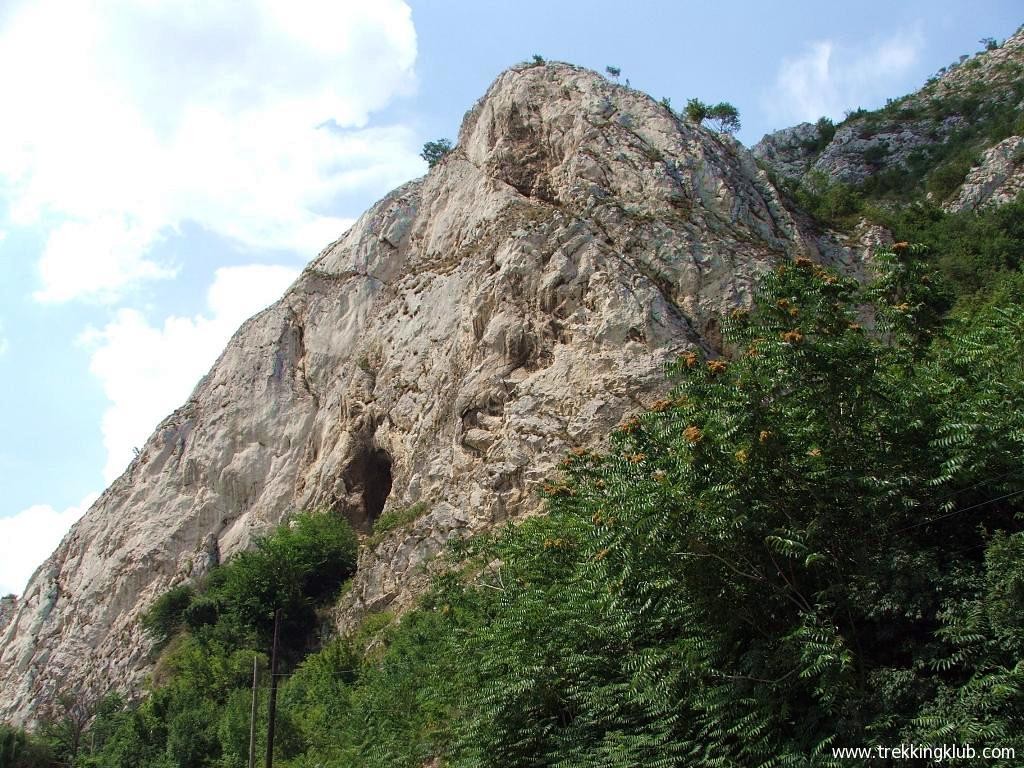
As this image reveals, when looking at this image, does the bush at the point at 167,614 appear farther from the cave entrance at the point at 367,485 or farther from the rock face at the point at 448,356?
the cave entrance at the point at 367,485

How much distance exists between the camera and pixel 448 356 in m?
28.9

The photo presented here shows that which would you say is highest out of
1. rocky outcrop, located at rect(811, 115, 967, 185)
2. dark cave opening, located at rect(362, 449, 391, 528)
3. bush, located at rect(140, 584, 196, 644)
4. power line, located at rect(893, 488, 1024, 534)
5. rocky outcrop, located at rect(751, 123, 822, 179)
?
rocky outcrop, located at rect(751, 123, 822, 179)

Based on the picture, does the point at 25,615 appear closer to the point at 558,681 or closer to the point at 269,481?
the point at 269,481

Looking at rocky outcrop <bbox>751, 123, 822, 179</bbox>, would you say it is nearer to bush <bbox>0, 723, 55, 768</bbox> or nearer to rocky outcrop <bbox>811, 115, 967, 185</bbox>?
rocky outcrop <bbox>811, 115, 967, 185</bbox>

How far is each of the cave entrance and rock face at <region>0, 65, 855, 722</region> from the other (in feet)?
0.24

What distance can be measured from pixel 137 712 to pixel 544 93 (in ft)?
79.5

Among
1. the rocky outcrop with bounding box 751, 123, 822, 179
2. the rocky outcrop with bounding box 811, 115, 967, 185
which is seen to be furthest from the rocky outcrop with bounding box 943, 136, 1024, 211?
the rocky outcrop with bounding box 751, 123, 822, 179

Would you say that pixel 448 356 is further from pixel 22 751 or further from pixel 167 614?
pixel 22 751

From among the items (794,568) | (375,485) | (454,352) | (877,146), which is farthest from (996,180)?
(794,568)

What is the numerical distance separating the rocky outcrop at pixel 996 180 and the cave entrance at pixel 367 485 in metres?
26.5

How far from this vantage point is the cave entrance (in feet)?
103

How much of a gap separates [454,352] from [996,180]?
2708cm

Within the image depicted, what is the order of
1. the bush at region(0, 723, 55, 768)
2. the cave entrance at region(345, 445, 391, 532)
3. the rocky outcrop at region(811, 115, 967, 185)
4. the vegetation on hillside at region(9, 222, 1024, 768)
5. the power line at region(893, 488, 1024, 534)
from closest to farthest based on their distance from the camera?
the vegetation on hillside at region(9, 222, 1024, 768) → the power line at region(893, 488, 1024, 534) → the bush at region(0, 723, 55, 768) → the cave entrance at region(345, 445, 391, 532) → the rocky outcrop at region(811, 115, 967, 185)

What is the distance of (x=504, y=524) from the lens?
22.8m
